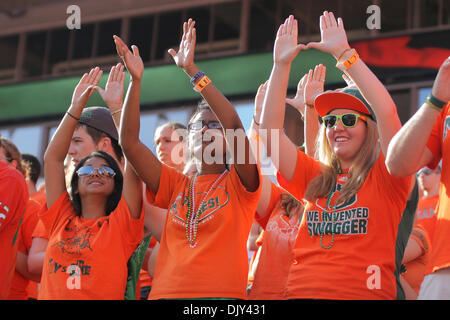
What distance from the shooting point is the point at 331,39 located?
9.99ft

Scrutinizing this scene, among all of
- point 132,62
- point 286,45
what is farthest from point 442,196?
point 132,62

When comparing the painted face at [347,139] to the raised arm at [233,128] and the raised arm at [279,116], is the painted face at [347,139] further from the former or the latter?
the raised arm at [233,128]

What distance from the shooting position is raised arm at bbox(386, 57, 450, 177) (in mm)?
2500

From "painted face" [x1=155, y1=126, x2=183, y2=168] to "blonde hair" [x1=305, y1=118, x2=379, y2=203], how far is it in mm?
1668

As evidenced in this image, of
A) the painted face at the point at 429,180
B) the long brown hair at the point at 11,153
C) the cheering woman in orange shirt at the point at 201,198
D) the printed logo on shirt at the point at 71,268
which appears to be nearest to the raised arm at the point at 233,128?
the cheering woman in orange shirt at the point at 201,198

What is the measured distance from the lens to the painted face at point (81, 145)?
425 cm

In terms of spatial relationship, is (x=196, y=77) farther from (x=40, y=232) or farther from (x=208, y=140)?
(x=40, y=232)

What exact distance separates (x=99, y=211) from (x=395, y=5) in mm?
7631

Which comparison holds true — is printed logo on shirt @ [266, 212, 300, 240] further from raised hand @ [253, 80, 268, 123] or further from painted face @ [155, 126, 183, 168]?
painted face @ [155, 126, 183, 168]

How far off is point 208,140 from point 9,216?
127 centimetres

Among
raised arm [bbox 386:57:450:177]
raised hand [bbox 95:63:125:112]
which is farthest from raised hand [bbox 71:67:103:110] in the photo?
raised arm [bbox 386:57:450:177]
